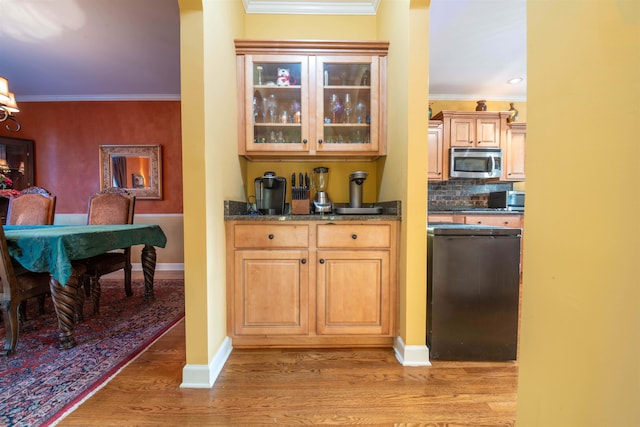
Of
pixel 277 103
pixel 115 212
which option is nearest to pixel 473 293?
pixel 277 103

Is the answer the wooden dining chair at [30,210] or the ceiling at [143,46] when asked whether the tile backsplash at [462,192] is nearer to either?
the ceiling at [143,46]

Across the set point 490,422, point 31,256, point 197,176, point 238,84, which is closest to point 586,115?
point 490,422

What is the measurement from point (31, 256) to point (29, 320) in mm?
1151

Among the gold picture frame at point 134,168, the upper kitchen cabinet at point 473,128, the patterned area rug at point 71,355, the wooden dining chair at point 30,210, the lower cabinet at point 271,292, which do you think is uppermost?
the upper kitchen cabinet at point 473,128

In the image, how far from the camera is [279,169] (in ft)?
7.93

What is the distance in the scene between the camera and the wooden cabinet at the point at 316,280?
1810mm

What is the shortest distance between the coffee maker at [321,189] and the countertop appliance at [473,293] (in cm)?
83

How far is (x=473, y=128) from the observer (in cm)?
396

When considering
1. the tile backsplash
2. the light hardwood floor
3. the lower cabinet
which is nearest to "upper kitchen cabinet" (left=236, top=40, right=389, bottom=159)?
the lower cabinet

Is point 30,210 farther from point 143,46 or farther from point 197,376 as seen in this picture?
point 197,376

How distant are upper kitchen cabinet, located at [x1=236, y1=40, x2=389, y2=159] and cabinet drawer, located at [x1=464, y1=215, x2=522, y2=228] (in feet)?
7.51

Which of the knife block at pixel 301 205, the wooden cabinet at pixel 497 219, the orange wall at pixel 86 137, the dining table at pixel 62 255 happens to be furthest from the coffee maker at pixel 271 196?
the wooden cabinet at pixel 497 219

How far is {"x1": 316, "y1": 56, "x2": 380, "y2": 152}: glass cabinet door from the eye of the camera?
2092mm

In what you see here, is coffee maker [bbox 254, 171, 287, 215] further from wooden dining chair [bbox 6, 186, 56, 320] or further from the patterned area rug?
wooden dining chair [bbox 6, 186, 56, 320]
